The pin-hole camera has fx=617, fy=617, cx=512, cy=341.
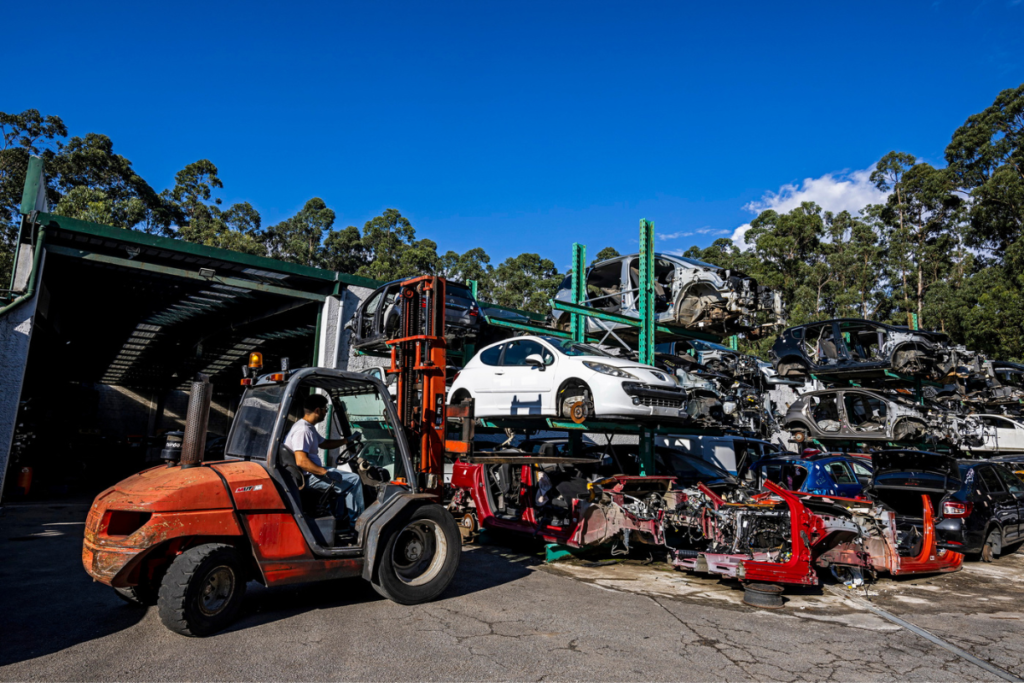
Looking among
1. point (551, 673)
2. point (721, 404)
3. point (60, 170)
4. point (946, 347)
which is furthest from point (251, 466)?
point (60, 170)

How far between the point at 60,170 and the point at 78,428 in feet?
62.3

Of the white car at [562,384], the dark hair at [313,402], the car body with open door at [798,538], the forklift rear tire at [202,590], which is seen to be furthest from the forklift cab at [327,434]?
the white car at [562,384]

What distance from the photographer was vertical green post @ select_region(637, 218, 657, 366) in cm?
1114

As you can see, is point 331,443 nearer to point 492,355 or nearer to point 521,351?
point 521,351

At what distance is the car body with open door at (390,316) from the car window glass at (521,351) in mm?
1077

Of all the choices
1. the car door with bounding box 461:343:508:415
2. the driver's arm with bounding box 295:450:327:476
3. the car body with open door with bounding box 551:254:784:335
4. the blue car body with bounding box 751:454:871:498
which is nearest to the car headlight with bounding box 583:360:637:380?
the car door with bounding box 461:343:508:415

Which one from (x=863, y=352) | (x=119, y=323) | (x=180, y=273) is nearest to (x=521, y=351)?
(x=180, y=273)

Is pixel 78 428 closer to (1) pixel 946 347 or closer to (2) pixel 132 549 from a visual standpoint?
(2) pixel 132 549

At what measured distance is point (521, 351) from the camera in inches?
359

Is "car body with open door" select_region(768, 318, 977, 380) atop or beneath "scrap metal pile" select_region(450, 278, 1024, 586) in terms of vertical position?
atop

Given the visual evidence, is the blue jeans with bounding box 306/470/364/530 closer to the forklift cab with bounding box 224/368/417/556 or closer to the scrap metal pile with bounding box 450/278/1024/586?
the forklift cab with bounding box 224/368/417/556

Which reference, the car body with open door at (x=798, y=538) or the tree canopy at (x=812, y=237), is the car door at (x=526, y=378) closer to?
the car body with open door at (x=798, y=538)

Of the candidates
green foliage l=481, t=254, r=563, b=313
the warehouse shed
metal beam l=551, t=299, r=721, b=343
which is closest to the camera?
the warehouse shed

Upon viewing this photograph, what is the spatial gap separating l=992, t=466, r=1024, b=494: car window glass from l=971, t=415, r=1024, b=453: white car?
5938 millimetres
